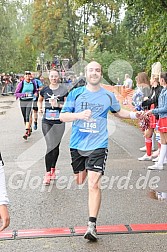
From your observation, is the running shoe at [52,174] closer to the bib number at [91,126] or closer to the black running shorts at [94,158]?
the black running shorts at [94,158]

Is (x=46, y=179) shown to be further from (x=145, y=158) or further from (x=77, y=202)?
(x=145, y=158)

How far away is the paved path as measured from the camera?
5.13 meters

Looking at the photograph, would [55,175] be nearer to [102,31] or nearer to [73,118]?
[73,118]

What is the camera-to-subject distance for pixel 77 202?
6.80m

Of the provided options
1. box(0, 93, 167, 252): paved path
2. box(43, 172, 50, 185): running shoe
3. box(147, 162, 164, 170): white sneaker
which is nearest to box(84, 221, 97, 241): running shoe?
box(0, 93, 167, 252): paved path

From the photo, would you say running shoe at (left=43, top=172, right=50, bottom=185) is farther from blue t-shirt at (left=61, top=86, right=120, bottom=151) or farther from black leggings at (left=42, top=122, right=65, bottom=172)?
blue t-shirt at (left=61, top=86, right=120, bottom=151)

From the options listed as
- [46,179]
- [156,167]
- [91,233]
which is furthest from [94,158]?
[156,167]

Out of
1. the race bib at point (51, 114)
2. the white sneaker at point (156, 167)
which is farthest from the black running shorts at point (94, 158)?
the white sneaker at point (156, 167)

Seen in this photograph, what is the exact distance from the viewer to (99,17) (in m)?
56.3

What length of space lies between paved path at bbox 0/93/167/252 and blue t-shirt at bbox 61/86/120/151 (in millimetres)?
984

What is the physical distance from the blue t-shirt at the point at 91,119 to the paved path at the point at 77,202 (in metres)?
0.98

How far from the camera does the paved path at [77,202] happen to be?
513cm

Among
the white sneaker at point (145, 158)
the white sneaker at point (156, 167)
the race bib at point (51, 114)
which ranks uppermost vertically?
the race bib at point (51, 114)

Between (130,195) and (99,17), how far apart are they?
5098 centimetres
